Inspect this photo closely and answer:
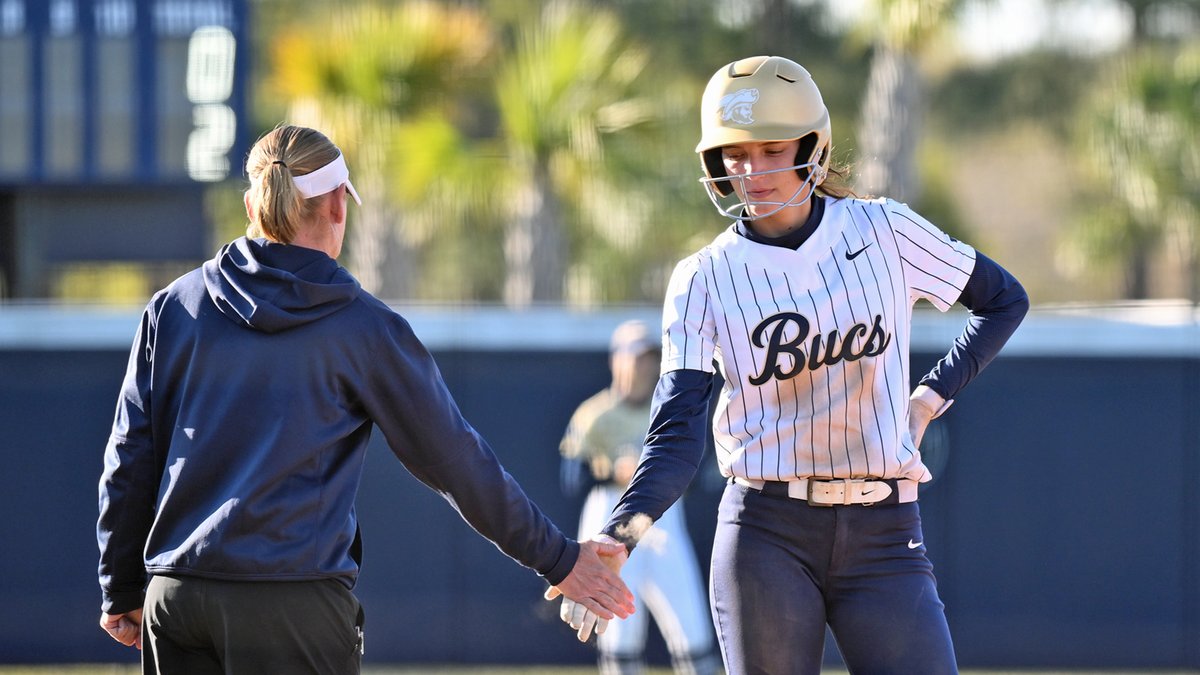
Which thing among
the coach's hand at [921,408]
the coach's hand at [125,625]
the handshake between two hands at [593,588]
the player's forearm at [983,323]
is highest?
the player's forearm at [983,323]

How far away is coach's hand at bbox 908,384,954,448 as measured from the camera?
12.7ft

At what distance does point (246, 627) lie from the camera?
3199 millimetres

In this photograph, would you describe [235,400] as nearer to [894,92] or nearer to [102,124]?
[102,124]

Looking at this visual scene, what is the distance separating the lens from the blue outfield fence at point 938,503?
8.60 meters

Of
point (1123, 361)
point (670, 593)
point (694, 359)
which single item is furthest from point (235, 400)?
point (1123, 361)

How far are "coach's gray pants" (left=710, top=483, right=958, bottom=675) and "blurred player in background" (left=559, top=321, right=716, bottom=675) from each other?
138 inches

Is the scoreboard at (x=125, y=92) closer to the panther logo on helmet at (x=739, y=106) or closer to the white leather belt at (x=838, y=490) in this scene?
the panther logo on helmet at (x=739, y=106)

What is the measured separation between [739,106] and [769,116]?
80 millimetres

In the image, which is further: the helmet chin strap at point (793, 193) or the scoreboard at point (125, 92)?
the scoreboard at point (125, 92)

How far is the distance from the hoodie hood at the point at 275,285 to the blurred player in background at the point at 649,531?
13.2 ft

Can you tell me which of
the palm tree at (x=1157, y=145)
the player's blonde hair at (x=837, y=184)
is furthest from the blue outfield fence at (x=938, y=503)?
the palm tree at (x=1157, y=145)

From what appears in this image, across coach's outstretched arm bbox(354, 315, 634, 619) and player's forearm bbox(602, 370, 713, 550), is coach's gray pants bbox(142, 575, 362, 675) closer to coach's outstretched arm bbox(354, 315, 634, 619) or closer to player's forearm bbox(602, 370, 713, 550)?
coach's outstretched arm bbox(354, 315, 634, 619)

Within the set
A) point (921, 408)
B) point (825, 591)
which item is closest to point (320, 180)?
point (825, 591)

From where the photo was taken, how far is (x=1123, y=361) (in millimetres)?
8734
